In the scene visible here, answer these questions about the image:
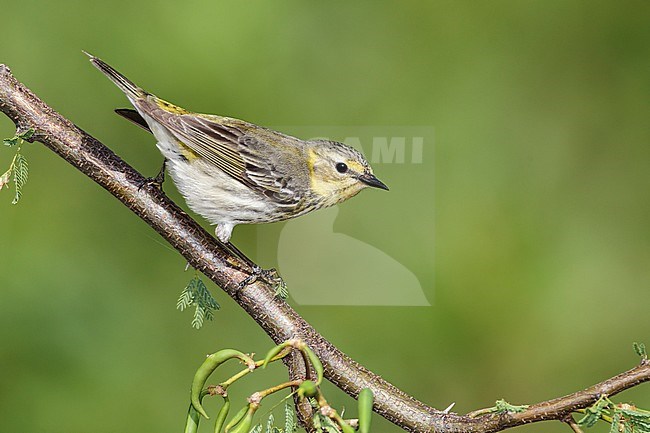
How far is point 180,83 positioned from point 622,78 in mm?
1491

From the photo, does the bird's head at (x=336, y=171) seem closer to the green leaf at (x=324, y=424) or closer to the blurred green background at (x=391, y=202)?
the blurred green background at (x=391, y=202)

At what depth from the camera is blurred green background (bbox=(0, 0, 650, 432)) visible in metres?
2.62

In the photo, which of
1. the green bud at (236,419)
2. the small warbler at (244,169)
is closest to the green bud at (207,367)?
the green bud at (236,419)

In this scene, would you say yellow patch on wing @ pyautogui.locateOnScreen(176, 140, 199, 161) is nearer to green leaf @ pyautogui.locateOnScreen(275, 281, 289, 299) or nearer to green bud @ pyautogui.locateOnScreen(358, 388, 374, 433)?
green leaf @ pyautogui.locateOnScreen(275, 281, 289, 299)

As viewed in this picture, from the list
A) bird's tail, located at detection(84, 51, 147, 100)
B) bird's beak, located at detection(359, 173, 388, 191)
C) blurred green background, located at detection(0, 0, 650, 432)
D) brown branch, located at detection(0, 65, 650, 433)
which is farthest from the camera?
blurred green background, located at detection(0, 0, 650, 432)

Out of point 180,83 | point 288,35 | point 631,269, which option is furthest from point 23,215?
point 631,269

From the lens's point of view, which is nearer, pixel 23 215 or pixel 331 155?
pixel 331 155

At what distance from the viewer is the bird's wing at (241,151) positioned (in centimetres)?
202

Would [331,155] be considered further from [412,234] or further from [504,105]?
Result: [504,105]

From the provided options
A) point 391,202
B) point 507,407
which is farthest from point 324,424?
point 391,202

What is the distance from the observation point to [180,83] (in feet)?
9.30

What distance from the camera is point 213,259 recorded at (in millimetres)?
1521

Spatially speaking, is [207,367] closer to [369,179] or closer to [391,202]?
[369,179]

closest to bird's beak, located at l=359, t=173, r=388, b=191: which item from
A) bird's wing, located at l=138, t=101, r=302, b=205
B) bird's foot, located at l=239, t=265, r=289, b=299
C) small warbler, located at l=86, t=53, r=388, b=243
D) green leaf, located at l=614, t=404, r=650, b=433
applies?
small warbler, located at l=86, t=53, r=388, b=243
